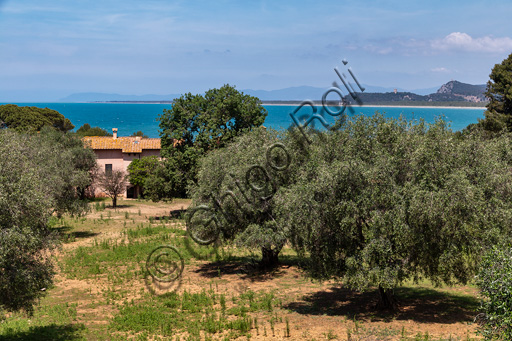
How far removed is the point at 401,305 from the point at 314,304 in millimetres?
4179

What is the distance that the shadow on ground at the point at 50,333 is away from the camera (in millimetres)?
18391

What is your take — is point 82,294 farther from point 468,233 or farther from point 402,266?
point 468,233

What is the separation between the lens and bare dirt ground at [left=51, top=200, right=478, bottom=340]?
1803cm


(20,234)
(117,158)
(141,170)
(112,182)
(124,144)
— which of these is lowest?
(20,234)

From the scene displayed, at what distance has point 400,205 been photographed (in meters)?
17.5

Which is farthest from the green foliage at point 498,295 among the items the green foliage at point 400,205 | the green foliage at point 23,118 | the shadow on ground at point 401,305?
the green foliage at point 23,118

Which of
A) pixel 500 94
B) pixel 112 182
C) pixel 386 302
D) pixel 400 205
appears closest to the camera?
pixel 400 205

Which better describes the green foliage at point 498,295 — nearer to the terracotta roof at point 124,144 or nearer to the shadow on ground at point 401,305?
the shadow on ground at point 401,305

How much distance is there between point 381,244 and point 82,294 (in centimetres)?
1667

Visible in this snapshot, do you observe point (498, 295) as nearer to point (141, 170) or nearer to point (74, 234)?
point (74, 234)

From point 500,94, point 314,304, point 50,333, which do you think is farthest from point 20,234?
point 500,94

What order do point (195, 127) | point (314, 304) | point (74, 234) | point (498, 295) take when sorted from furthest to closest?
point (195, 127), point (74, 234), point (314, 304), point (498, 295)

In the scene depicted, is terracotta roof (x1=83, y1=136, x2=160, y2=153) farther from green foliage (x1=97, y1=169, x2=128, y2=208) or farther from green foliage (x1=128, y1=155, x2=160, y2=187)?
green foliage (x1=97, y1=169, x2=128, y2=208)

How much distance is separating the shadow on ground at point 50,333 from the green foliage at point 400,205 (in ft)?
34.2
